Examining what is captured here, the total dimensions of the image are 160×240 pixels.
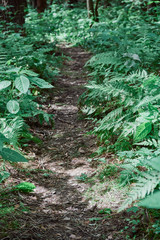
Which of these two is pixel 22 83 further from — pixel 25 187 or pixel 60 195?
pixel 60 195

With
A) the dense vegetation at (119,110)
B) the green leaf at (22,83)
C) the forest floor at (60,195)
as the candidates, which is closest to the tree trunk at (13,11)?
the dense vegetation at (119,110)

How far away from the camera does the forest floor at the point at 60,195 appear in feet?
6.70

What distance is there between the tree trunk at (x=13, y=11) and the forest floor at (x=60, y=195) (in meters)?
3.53

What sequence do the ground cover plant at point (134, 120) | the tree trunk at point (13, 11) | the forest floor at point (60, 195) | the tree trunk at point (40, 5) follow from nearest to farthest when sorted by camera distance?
1. the ground cover plant at point (134, 120)
2. the forest floor at point (60, 195)
3. the tree trunk at point (13, 11)
4. the tree trunk at point (40, 5)

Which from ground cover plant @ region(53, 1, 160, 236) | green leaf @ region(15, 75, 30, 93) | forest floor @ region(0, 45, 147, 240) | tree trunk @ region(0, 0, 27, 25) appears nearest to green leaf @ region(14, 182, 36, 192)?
forest floor @ region(0, 45, 147, 240)

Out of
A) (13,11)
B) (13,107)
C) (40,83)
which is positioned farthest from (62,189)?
(13,11)

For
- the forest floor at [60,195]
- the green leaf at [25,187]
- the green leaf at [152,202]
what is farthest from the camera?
the green leaf at [25,187]

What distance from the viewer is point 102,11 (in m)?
14.5

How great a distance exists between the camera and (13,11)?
269 inches

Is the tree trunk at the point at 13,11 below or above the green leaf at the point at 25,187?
above

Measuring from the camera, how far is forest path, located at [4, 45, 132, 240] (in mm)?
2072

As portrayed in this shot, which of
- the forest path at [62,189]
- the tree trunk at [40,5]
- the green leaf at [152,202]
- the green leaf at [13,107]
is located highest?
the tree trunk at [40,5]

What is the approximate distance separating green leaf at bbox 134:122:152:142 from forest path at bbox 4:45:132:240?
76 centimetres

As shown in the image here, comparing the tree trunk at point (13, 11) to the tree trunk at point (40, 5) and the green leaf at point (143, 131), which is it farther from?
the tree trunk at point (40, 5)
